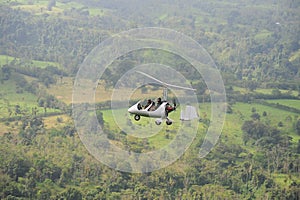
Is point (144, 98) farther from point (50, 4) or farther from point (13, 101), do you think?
point (50, 4)

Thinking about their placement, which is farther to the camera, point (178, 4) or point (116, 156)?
point (178, 4)

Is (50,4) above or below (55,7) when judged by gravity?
above

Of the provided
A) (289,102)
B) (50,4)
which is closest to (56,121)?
(289,102)

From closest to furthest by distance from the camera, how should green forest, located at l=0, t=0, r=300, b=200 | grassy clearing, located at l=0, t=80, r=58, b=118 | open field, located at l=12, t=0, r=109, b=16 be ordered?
green forest, located at l=0, t=0, r=300, b=200 → grassy clearing, located at l=0, t=80, r=58, b=118 → open field, located at l=12, t=0, r=109, b=16

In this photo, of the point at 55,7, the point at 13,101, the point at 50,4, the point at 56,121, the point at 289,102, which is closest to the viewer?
the point at 56,121

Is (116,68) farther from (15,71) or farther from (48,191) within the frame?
(48,191)

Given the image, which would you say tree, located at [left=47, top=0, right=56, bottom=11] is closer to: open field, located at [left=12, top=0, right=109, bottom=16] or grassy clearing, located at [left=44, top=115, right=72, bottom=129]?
open field, located at [left=12, top=0, right=109, bottom=16]

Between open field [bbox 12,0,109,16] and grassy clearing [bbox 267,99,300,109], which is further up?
open field [bbox 12,0,109,16]

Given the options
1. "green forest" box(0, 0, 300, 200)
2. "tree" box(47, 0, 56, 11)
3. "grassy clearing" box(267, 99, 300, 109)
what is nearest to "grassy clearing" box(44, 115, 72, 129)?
"green forest" box(0, 0, 300, 200)

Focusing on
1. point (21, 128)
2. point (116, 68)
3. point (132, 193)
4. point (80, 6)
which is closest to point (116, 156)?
point (132, 193)
